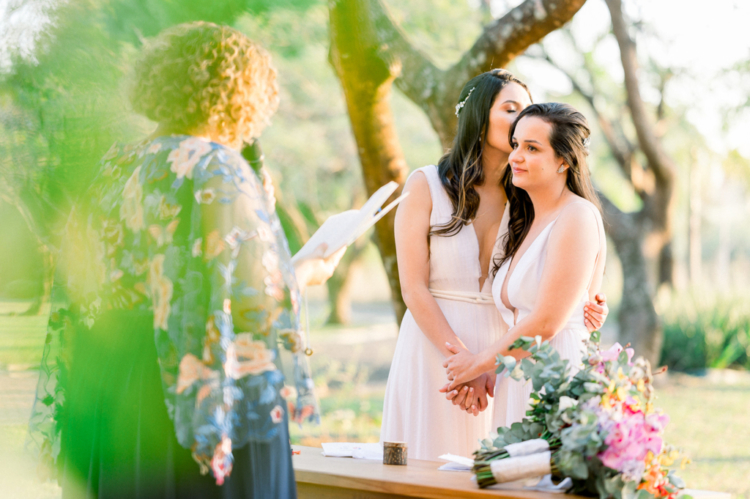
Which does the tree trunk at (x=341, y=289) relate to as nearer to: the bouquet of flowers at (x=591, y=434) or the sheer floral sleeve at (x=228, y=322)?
the bouquet of flowers at (x=591, y=434)

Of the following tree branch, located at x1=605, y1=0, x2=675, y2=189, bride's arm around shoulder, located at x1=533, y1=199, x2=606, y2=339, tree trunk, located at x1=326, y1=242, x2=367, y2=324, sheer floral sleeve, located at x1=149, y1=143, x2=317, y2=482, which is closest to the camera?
sheer floral sleeve, located at x1=149, y1=143, x2=317, y2=482

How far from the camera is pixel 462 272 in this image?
2.80 metres

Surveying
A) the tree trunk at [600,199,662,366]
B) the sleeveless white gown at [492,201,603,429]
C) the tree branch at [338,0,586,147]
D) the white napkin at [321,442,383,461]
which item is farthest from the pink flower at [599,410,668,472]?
the tree trunk at [600,199,662,366]

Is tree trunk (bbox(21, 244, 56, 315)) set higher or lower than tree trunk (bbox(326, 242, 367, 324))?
higher

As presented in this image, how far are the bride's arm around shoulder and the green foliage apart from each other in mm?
11341

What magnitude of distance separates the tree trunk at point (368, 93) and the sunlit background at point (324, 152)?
653 mm

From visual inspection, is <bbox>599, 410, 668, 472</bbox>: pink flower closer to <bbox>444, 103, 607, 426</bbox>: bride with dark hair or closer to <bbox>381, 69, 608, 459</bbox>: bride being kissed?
<bbox>444, 103, 607, 426</bbox>: bride with dark hair

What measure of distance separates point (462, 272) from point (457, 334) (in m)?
0.25

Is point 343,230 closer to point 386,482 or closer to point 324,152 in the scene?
point 386,482

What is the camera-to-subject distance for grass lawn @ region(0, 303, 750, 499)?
8.13 feet

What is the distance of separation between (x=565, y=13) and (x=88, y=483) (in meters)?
3.41

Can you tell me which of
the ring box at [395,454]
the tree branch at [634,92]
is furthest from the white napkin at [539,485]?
the tree branch at [634,92]

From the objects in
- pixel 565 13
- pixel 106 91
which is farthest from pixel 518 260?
pixel 565 13

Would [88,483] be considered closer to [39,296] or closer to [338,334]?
[39,296]
